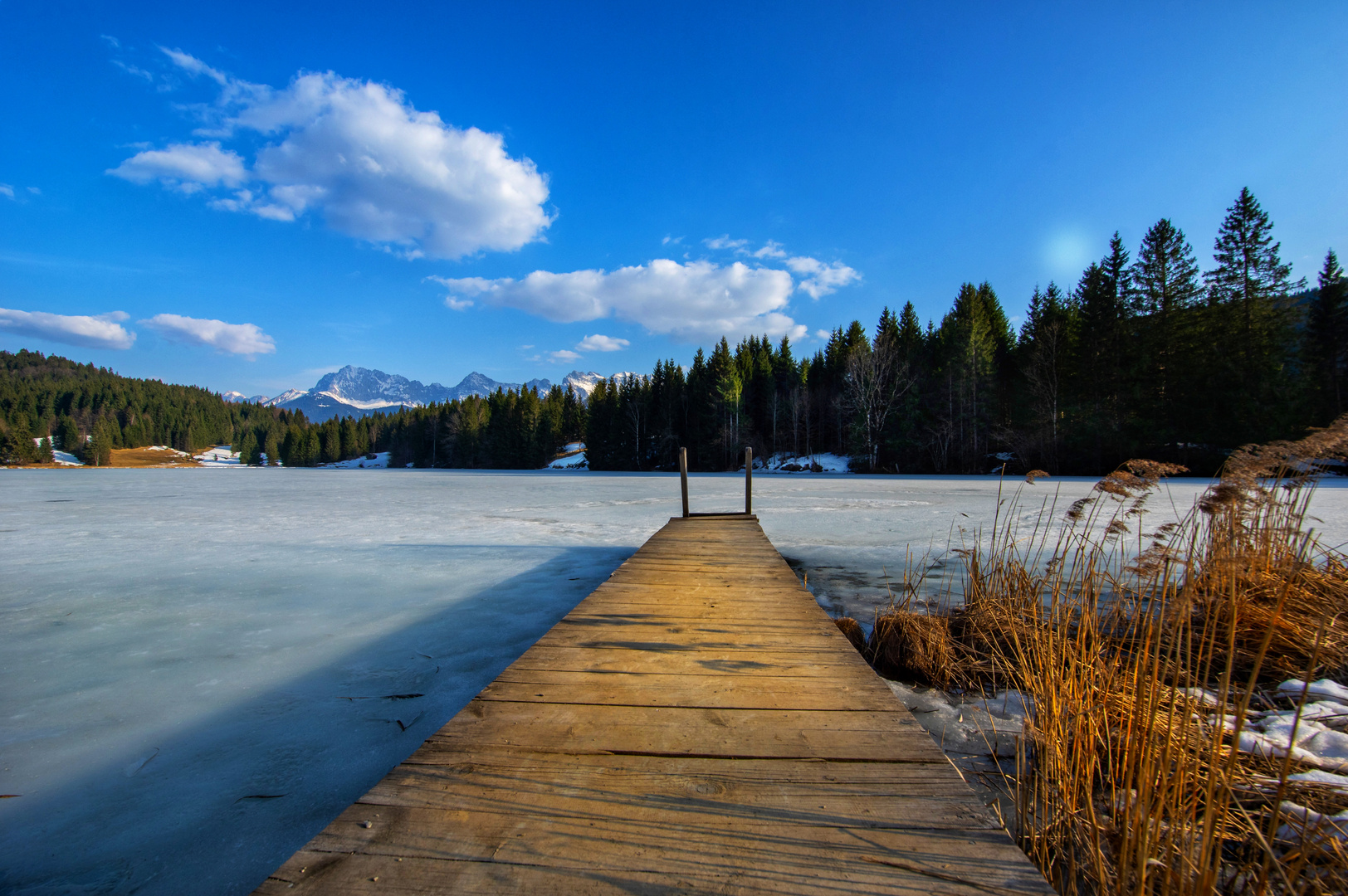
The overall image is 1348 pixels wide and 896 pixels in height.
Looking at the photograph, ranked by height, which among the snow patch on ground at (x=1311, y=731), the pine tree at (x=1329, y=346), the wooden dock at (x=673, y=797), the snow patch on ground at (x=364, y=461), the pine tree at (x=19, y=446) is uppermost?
the pine tree at (x=1329, y=346)

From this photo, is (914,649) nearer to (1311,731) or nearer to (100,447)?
(1311,731)

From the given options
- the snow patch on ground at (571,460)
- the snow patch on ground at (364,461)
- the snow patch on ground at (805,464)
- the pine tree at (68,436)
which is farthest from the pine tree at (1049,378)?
the pine tree at (68,436)

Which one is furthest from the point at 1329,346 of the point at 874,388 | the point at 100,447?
the point at 100,447

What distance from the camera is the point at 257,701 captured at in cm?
251

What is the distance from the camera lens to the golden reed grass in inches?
47.9

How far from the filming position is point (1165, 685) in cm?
257

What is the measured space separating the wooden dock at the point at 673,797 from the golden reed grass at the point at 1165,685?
42 cm

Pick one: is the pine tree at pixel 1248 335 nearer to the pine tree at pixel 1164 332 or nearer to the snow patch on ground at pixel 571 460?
the pine tree at pixel 1164 332

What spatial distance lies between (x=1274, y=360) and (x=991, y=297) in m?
16.0

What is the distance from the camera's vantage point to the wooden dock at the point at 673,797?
3.37 feet

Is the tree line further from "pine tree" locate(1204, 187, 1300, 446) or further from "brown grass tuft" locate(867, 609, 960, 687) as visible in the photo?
"brown grass tuft" locate(867, 609, 960, 687)

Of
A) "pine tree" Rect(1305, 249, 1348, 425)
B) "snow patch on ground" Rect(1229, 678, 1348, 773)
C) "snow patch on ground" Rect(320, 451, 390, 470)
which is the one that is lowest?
"snow patch on ground" Rect(320, 451, 390, 470)

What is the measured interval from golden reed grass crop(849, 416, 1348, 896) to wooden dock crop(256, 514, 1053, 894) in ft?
1.38

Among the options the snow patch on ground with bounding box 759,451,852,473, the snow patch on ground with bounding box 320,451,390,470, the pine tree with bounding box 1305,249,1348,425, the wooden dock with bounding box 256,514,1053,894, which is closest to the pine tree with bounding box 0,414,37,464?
the snow patch on ground with bounding box 320,451,390,470
